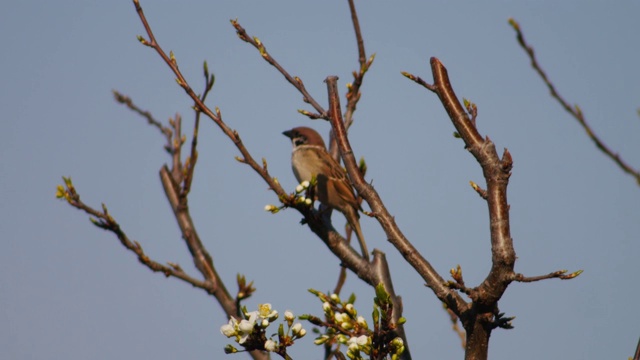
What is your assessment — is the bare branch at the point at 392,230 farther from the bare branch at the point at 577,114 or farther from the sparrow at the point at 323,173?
the sparrow at the point at 323,173

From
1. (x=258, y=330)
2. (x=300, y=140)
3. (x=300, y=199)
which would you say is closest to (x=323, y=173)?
(x=300, y=140)

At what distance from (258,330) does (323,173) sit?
502 centimetres

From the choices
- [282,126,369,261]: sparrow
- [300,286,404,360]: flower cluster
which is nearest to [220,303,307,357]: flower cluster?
[300,286,404,360]: flower cluster

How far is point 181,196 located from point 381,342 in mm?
2081

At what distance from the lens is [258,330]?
3.01 metres

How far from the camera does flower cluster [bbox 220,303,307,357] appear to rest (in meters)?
2.96

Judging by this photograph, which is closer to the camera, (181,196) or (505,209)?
(505,209)

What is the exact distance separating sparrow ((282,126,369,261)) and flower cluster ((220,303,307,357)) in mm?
3436

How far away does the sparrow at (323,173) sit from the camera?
23.1ft

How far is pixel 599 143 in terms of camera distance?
81.8 inches

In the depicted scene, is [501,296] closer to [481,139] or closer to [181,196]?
[481,139]

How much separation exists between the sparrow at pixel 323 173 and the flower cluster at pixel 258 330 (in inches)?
135

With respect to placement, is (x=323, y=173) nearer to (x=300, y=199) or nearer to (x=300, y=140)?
(x=300, y=140)

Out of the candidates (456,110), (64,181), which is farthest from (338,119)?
(64,181)
